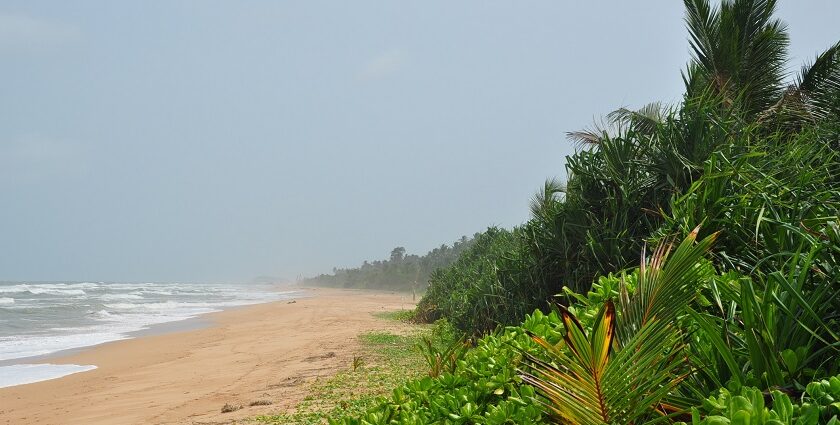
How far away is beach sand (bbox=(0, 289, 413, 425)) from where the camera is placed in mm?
7523

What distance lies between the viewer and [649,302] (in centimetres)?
240

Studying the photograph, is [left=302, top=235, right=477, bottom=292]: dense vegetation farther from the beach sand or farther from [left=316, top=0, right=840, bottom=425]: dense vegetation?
[left=316, top=0, right=840, bottom=425]: dense vegetation

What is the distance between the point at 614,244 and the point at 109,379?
29.4 feet

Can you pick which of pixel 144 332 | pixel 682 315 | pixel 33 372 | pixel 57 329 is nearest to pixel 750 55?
pixel 682 315

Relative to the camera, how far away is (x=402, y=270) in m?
64.3

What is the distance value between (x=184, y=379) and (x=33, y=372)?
3.73 metres

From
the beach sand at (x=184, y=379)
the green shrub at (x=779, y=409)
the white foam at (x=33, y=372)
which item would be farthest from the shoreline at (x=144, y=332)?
the green shrub at (x=779, y=409)

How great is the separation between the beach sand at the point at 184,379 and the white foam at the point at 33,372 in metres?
0.39

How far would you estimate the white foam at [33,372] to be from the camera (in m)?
10.7

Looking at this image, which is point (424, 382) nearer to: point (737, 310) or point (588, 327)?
point (588, 327)

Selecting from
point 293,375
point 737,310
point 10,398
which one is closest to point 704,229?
point 737,310

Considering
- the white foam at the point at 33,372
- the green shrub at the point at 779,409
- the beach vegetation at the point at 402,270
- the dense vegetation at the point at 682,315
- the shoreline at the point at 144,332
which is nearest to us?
the green shrub at the point at 779,409

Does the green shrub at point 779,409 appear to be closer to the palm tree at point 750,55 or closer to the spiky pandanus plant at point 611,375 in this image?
the spiky pandanus plant at point 611,375

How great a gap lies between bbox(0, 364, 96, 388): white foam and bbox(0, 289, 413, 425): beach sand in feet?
1.27
